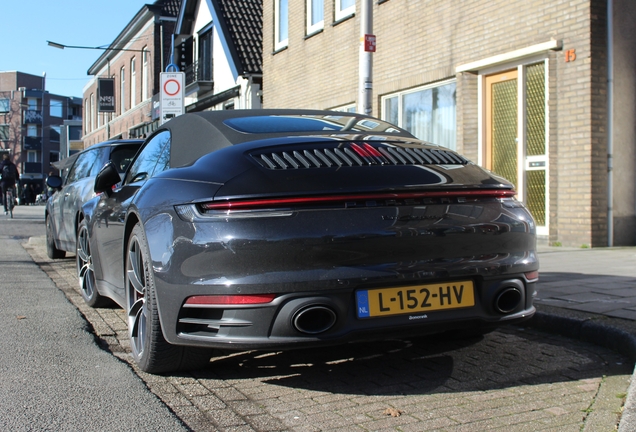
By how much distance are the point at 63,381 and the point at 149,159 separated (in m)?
1.63

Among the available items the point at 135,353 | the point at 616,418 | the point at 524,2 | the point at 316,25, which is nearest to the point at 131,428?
the point at 135,353

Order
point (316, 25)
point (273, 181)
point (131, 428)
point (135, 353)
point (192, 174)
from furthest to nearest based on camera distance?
point (316, 25)
point (135, 353)
point (192, 174)
point (273, 181)
point (131, 428)

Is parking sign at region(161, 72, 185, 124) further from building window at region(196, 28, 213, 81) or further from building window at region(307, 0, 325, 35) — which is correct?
building window at region(196, 28, 213, 81)

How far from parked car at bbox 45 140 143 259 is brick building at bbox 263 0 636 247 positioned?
5.21m

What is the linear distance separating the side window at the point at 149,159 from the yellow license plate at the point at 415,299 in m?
1.65

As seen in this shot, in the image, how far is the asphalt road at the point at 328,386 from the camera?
3.05 meters

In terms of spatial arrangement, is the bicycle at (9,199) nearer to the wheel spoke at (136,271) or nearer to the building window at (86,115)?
the wheel spoke at (136,271)

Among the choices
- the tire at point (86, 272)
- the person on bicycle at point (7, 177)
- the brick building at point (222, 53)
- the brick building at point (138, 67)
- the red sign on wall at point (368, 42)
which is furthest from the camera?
the brick building at point (138, 67)

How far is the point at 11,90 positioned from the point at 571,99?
94.7m

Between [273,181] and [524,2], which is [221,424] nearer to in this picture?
[273,181]

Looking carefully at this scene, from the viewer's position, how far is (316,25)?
53.8 feet

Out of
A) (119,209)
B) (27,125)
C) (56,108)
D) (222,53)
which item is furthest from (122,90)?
(56,108)

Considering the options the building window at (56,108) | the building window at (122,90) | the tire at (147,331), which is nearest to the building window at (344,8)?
the tire at (147,331)

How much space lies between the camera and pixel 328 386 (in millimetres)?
3604
